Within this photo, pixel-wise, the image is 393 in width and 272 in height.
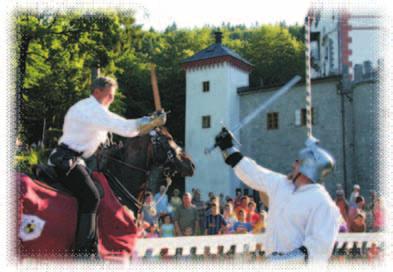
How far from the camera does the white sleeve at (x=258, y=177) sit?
16.4ft

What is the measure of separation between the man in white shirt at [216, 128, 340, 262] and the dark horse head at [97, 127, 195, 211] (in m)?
1.04

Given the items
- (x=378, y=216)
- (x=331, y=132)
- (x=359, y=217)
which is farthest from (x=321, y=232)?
(x=331, y=132)

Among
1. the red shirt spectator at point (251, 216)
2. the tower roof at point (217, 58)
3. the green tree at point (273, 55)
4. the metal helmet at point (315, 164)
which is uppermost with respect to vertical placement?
the green tree at point (273, 55)

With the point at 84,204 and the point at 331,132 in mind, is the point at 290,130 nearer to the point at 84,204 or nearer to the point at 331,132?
the point at 331,132

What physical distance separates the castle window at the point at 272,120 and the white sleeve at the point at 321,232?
26.4 metres

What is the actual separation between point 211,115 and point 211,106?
22.4 inches

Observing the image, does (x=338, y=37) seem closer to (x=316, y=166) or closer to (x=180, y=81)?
(x=180, y=81)

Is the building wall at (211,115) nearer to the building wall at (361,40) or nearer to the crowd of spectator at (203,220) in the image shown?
the building wall at (361,40)

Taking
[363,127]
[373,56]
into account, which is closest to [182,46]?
[373,56]

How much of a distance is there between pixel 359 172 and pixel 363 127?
2.37m

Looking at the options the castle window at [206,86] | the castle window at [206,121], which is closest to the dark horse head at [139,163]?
the castle window at [206,121]

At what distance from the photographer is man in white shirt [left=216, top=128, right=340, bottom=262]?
174 inches

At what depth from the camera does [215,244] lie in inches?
300

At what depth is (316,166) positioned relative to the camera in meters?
4.67
